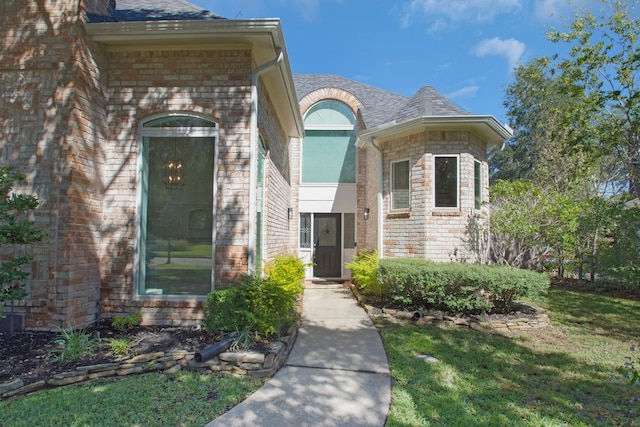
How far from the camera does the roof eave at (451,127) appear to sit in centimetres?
748

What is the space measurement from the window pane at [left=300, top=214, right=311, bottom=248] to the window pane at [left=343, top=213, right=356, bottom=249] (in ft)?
3.89

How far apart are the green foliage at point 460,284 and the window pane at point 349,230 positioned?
4392 mm

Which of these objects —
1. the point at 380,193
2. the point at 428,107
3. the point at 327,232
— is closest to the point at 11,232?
the point at 380,193

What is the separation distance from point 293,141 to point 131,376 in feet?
→ 28.8

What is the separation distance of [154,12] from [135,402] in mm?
5912

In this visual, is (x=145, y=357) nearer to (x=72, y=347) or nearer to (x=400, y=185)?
(x=72, y=347)

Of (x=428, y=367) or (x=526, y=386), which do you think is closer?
(x=526, y=386)

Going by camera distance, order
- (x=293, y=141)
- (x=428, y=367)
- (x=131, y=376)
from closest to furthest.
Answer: (x=131, y=376), (x=428, y=367), (x=293, y=141)

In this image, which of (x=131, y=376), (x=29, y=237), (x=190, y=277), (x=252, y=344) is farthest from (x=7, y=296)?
(x=252, y=344)

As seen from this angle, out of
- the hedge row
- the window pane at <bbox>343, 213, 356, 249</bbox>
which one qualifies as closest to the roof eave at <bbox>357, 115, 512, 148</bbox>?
the hedge row

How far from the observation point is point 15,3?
4836 mm

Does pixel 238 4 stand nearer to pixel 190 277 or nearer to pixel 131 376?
pixel 190 277

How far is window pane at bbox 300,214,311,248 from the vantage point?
11258mm

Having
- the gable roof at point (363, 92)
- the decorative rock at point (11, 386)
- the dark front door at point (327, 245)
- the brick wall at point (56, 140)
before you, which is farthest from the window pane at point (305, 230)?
Result: the decorative rock at point (11, 386)
